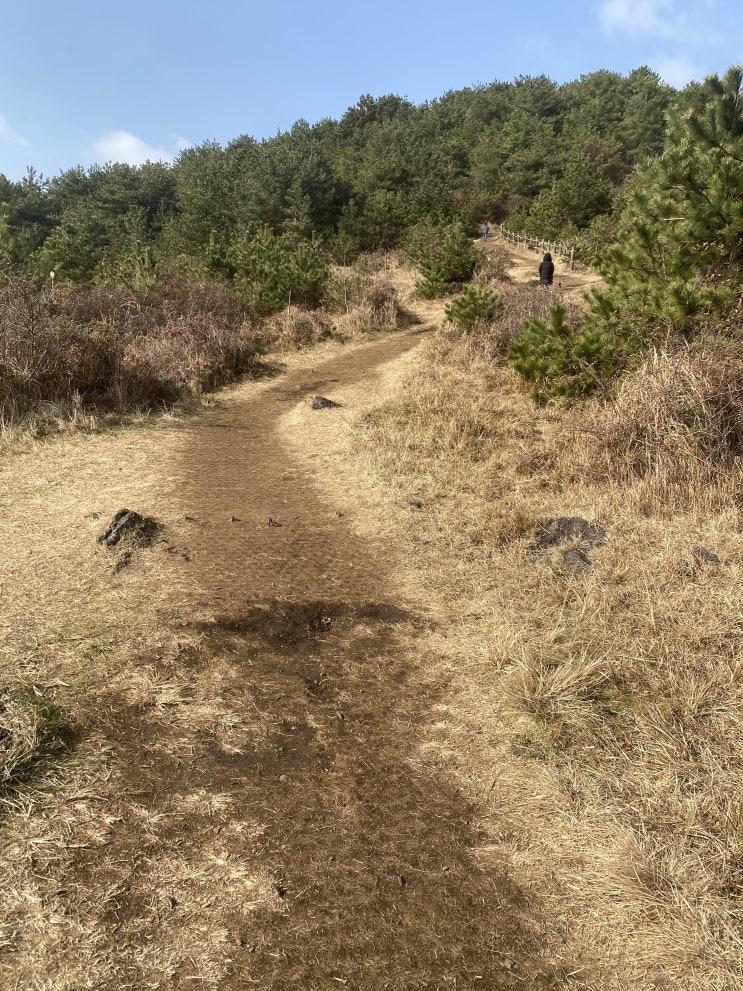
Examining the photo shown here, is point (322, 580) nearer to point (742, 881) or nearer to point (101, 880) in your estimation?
point (101, 880)

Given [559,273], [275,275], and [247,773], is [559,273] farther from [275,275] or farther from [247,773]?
[247,773]

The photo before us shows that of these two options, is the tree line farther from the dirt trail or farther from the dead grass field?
the dead grass field

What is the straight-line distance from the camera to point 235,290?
54.6 ft

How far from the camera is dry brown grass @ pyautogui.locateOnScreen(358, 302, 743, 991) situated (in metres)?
2.54

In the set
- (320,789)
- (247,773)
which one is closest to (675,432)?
(320,789)

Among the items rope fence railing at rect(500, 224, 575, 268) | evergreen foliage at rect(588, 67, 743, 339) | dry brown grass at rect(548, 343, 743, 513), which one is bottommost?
dry brown grass at rect(548, 343, 743, 513)

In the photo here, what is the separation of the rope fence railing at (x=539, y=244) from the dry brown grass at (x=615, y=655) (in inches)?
838

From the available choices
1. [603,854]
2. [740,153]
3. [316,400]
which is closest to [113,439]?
[316,400]

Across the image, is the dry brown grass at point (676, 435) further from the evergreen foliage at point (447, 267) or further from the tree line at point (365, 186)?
the tree line at point (365, 186)

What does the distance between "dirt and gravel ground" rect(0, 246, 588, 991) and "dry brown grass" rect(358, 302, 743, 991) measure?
0.21 meters

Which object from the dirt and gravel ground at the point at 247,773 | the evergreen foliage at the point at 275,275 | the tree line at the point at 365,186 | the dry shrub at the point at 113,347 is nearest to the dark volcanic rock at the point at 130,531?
the dirt and gravel ground at the point at 247,773

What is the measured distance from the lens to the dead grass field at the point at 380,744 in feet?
→ 8.08

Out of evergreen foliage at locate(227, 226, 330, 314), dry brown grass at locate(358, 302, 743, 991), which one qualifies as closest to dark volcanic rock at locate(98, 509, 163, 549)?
dry brown grass at locate(358, 302, 743, 991)

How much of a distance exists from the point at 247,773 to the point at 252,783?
0.26 feet
